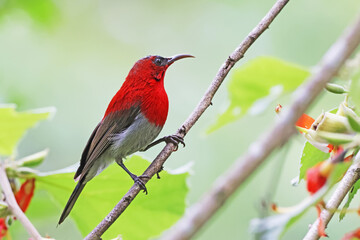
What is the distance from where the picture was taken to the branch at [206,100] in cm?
152

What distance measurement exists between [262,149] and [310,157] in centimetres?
73

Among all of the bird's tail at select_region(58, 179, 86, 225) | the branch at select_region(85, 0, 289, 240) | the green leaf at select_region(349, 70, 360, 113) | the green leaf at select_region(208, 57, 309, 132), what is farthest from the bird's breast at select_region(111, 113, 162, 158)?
the green leaf at select_region(349, 70, 360, 113)

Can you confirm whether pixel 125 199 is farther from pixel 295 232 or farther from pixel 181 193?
pixel 295 232

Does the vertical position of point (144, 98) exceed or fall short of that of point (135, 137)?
it exceeds it

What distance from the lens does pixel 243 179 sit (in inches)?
23.3

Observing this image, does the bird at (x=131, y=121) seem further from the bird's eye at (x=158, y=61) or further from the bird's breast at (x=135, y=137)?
the bird's eye at (x=158, y=61)

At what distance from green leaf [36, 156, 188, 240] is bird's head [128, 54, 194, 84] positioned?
1.49 meters

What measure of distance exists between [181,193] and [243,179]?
1491 mm

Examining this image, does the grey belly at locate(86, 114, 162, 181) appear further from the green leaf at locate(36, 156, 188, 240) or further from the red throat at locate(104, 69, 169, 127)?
the green leaf at locate(36, 156, 188, 240)

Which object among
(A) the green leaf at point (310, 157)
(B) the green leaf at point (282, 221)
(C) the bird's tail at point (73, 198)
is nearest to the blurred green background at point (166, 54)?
(C) the bird's tail at point (73, 198)

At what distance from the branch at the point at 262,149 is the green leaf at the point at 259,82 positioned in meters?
0.24

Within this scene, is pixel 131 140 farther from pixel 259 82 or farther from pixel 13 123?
pixel 259 82

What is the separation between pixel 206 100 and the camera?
71.1 inches

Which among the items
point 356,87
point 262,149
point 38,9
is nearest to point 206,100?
point 356,87
